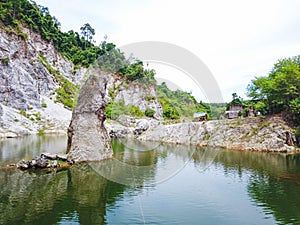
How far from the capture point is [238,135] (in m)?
50.7

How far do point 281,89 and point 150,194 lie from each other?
3743cm

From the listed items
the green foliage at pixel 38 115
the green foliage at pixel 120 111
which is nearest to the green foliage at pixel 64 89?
the green foliage at pixel 120 111

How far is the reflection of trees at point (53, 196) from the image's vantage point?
15809 mm

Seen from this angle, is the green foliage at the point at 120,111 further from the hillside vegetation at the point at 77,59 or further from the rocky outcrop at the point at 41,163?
the rocky outcrop at the point at 41,163

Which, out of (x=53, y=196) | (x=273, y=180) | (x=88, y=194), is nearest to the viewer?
(x=53, y=196)

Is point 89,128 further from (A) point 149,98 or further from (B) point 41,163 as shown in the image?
(A) point 149,98

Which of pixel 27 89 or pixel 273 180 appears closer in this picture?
pixel 273 180

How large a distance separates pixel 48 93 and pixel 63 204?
8334 centimetres

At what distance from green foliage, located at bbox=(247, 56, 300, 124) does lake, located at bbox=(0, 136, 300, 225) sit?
20.1 meters

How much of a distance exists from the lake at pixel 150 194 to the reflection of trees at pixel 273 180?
0.06 metres

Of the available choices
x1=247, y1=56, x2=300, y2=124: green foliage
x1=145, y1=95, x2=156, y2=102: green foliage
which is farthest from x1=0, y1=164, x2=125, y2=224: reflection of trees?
x1=145, y1=95, x2=156, y2=102: green foliage

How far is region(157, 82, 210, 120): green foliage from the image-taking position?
93.4m

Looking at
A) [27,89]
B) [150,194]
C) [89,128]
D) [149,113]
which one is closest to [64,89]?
[27,89]

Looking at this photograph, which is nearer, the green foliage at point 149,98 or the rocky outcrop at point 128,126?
the rocky outcrop at point 128,126
